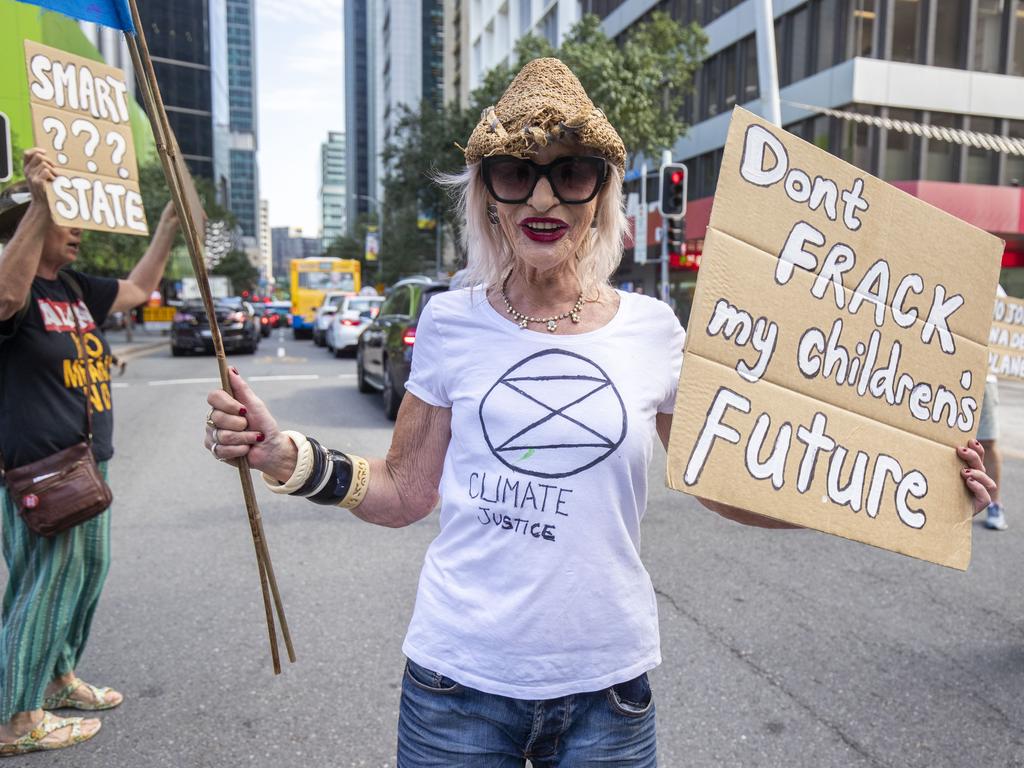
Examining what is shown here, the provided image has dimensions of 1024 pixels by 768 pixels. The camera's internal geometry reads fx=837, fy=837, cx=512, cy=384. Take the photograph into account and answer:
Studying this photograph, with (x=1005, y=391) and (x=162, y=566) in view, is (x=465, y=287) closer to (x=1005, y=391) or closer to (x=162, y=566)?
(x=162, y=566)

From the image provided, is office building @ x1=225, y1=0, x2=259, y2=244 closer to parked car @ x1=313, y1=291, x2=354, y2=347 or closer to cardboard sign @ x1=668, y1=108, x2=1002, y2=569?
parked car @ x1=313, y1=291, x2=354, y2=347

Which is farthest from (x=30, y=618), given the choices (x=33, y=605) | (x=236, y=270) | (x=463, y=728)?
(x=236, y=270)

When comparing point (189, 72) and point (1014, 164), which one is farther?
point (189, 72)

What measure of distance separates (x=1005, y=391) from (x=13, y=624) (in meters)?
16.1

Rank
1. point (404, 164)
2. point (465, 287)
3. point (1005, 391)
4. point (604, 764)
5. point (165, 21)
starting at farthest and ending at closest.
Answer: point (165, 21)
point (404, 164)
point (1005, 391)
point (465, 287)
point (604, 764)

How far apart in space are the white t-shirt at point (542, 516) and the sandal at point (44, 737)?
79.2 inches

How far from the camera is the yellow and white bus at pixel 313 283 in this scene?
32594 mm

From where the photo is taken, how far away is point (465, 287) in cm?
181

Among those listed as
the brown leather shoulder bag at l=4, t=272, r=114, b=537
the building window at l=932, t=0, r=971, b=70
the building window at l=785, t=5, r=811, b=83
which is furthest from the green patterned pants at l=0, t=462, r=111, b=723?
the building window at l=932, t=0, r=971, b=70

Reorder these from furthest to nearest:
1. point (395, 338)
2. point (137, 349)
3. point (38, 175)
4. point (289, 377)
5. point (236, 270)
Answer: point (236, 270) → point (137, 349) → point (289, 377) → point (395, 338) → point (38, 175)

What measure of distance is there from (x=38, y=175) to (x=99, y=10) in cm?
138

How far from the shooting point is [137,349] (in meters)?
24.0

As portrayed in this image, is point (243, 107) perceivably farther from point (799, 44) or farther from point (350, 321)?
point (350, 321)

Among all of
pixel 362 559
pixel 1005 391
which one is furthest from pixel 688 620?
pixel 1005 391
